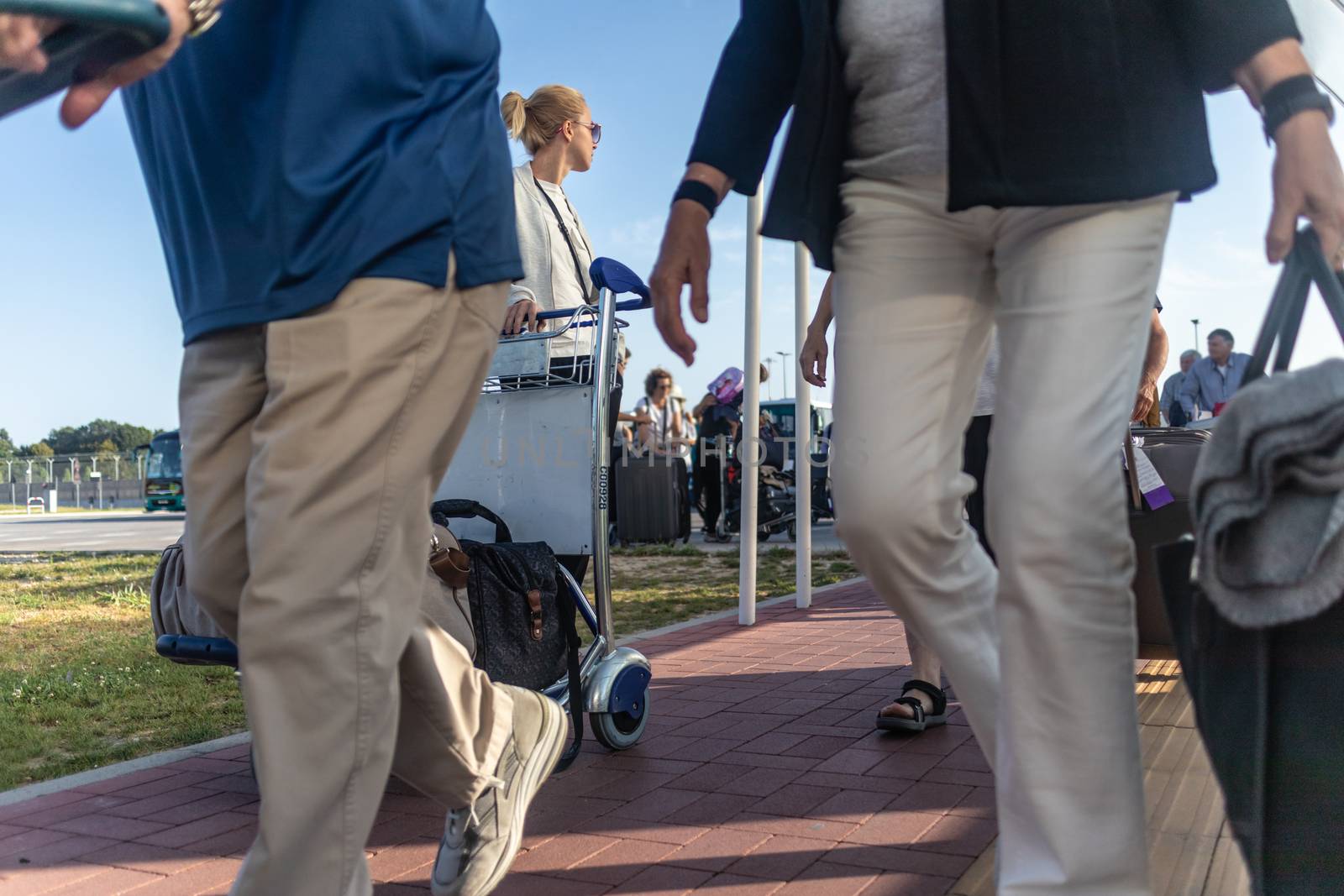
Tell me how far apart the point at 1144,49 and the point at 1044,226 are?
12.3 inches

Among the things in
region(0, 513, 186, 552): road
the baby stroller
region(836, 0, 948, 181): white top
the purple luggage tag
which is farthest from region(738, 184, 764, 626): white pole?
region(0, 513, 186, 552): road

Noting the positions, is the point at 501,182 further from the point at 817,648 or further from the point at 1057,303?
the point at 817,648

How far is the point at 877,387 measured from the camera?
1920 mm

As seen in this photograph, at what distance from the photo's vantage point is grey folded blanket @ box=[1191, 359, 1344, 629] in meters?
1.31

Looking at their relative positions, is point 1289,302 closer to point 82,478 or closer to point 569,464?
point 569,464

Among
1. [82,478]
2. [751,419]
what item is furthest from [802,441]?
[82,478]

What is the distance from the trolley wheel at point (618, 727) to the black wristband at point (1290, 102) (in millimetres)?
2225

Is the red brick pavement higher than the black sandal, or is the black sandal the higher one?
the black sandal

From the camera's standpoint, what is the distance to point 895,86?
1.99 metres

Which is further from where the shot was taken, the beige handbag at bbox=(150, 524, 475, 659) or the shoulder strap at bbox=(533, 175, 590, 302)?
the shoulder strap at bbox=(533, 175, 590, 302)

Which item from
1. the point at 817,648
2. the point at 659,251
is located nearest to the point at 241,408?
the point at 659,251

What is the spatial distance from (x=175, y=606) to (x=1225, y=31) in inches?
95.2

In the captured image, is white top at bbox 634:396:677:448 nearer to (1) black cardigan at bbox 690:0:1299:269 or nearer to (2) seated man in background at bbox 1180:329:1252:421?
(2) seated man in background at bbox 1180:329:1252:421

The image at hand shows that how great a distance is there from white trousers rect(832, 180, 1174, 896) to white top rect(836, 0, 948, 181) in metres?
0.05
